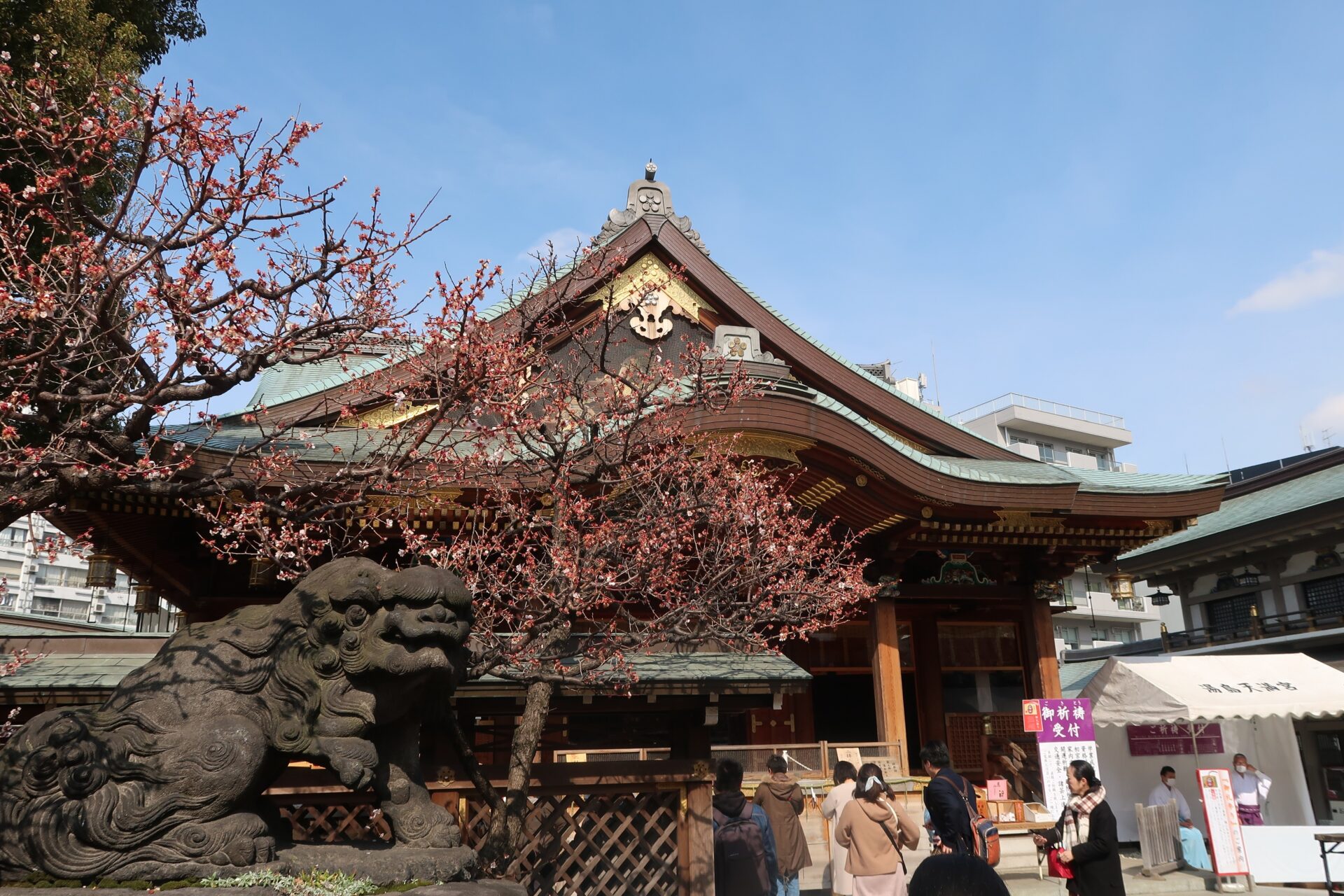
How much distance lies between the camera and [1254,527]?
2114 cm

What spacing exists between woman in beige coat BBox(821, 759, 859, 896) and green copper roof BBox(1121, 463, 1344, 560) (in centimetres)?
1420

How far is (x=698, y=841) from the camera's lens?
7.52 metres

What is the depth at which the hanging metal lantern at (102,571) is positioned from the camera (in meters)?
9.57

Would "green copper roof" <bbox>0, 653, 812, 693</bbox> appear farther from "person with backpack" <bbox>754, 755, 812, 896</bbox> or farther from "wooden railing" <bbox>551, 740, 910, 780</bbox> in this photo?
"wooden railing" <bbox>551, 740, 910, 780</bbox>

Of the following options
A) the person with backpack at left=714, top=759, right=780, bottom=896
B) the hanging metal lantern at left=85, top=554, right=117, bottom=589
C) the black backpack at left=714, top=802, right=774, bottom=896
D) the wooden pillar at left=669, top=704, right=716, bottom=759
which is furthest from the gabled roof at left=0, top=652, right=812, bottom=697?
the hanging metal lantern at left=85, top=554, right=117, bottom=589

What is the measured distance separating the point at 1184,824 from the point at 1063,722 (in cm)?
285

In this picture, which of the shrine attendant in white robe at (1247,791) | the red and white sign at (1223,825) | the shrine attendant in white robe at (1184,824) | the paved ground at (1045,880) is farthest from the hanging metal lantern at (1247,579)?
the red and white sign at (1223,825)

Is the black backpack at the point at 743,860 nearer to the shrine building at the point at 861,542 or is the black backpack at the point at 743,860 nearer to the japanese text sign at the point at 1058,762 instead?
the shrine building at the point at 861,542

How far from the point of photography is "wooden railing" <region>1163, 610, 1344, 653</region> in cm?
2050

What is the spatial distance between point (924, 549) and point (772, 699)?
19.3ft

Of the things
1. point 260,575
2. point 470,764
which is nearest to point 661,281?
point 260,575

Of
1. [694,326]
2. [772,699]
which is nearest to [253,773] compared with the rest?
[772,699]

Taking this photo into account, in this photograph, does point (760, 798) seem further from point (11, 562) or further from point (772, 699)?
point (11, 562)

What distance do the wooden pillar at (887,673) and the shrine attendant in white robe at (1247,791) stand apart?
14.6 ft
